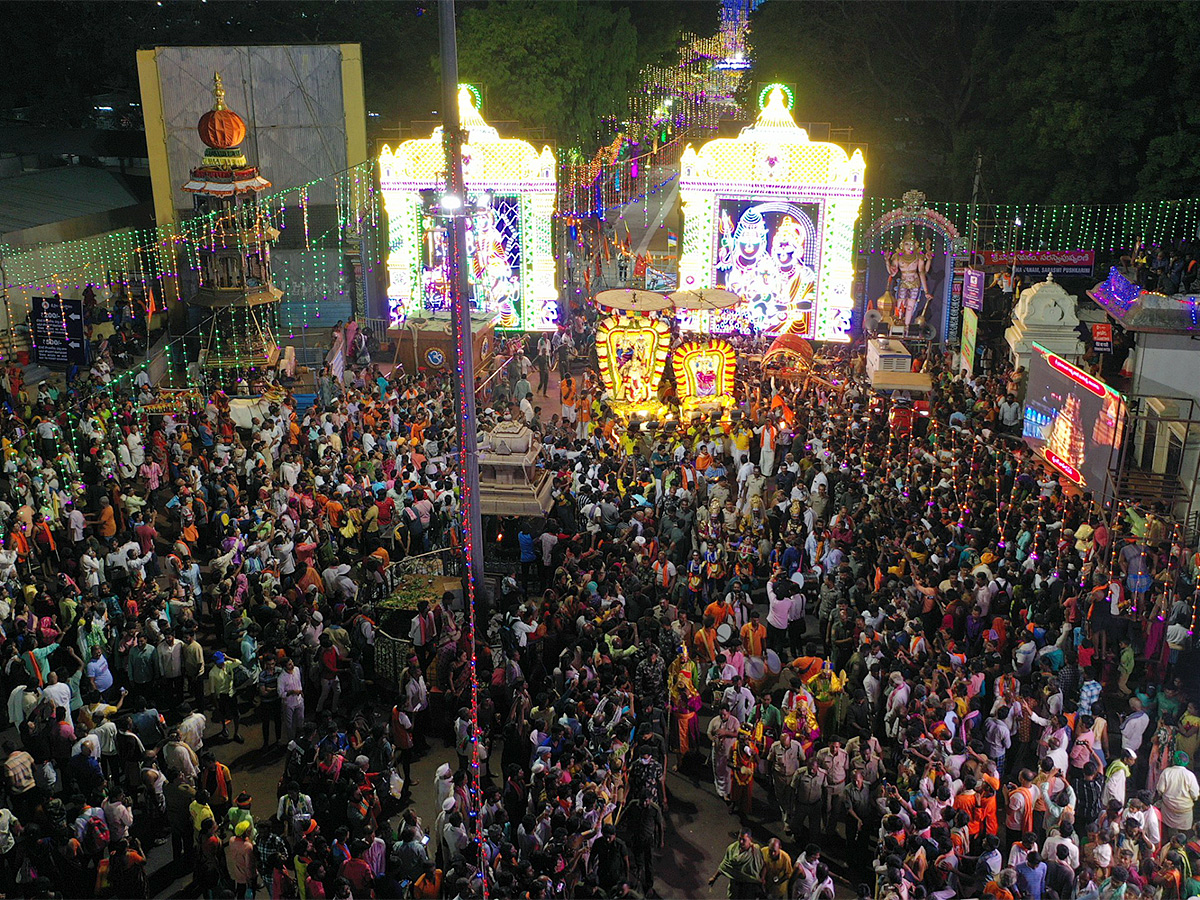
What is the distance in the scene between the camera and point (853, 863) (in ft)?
33.1

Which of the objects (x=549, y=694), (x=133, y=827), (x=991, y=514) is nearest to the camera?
(x=133, y=827)

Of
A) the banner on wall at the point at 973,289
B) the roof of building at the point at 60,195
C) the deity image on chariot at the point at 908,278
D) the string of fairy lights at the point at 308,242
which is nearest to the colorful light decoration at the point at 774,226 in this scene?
the deity image on chariot at the point at 908,278

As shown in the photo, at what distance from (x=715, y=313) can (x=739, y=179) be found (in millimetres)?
2929

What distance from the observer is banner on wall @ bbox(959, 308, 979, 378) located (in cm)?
2216

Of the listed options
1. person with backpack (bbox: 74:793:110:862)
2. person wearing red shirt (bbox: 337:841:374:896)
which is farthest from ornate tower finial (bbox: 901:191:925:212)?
person with backpack (bbox: 74:793:110:862)

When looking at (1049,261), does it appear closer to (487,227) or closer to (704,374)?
(704,374)

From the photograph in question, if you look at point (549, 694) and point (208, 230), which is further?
point (208, 230)

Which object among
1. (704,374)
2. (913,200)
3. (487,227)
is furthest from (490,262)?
(913,200)

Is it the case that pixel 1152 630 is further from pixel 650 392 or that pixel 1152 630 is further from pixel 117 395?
pixel 117 395

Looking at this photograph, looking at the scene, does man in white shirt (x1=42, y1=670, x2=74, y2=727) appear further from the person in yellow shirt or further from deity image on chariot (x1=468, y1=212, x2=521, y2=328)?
deity image on chariot (x1=468, y1=212, x2=521, y2=328)

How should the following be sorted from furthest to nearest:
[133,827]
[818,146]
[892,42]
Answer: [892,42] < [818,146] < [133,827]

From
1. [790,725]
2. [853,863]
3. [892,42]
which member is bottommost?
[853,863]

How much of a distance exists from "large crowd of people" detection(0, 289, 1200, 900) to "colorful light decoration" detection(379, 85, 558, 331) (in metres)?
9.69

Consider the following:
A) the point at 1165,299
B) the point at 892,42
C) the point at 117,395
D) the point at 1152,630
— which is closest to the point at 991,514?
the point at 1152,630
